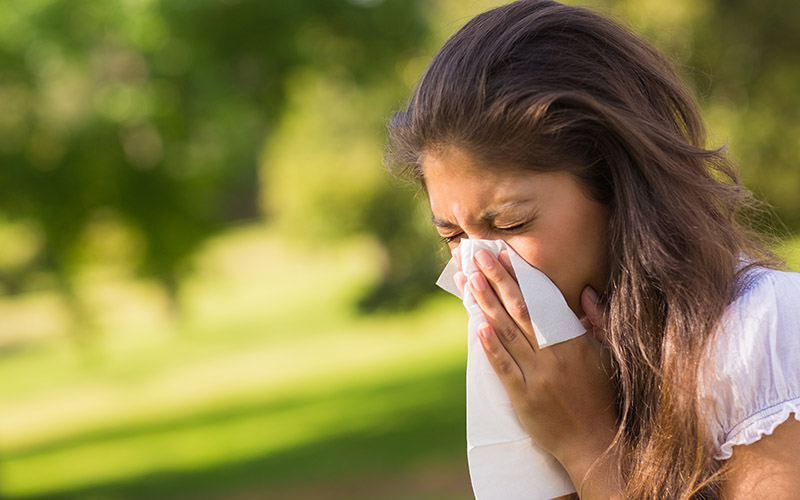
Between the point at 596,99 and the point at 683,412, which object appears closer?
the point at 683,412

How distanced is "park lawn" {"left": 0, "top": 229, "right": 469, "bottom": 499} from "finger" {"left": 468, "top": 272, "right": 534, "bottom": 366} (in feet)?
30.9

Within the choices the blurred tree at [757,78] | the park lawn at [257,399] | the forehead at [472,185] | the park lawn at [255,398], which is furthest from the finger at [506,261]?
the blurred tree at [757,78]

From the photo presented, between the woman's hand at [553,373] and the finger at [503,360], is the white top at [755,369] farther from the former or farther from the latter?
the finger at [503,360]

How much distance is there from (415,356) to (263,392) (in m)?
4.50

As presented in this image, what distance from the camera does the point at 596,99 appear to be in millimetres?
2010

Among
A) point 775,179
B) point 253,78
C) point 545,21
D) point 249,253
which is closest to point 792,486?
point 545,21

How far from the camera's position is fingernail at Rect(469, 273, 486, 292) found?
6.98ft

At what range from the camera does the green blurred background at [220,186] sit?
892 centimetres

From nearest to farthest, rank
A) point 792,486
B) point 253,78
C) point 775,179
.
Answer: point 792,486
point 253,78
point 775,179

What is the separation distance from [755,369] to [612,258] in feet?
1.27

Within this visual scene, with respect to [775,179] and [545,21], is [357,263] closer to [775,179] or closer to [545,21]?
[775,179]

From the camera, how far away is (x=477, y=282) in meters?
2.13

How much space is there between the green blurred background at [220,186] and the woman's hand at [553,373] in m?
0.62

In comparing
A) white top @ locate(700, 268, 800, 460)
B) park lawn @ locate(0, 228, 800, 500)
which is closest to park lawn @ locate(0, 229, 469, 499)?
park lawn @ locate(0, 228, 800, 500)
